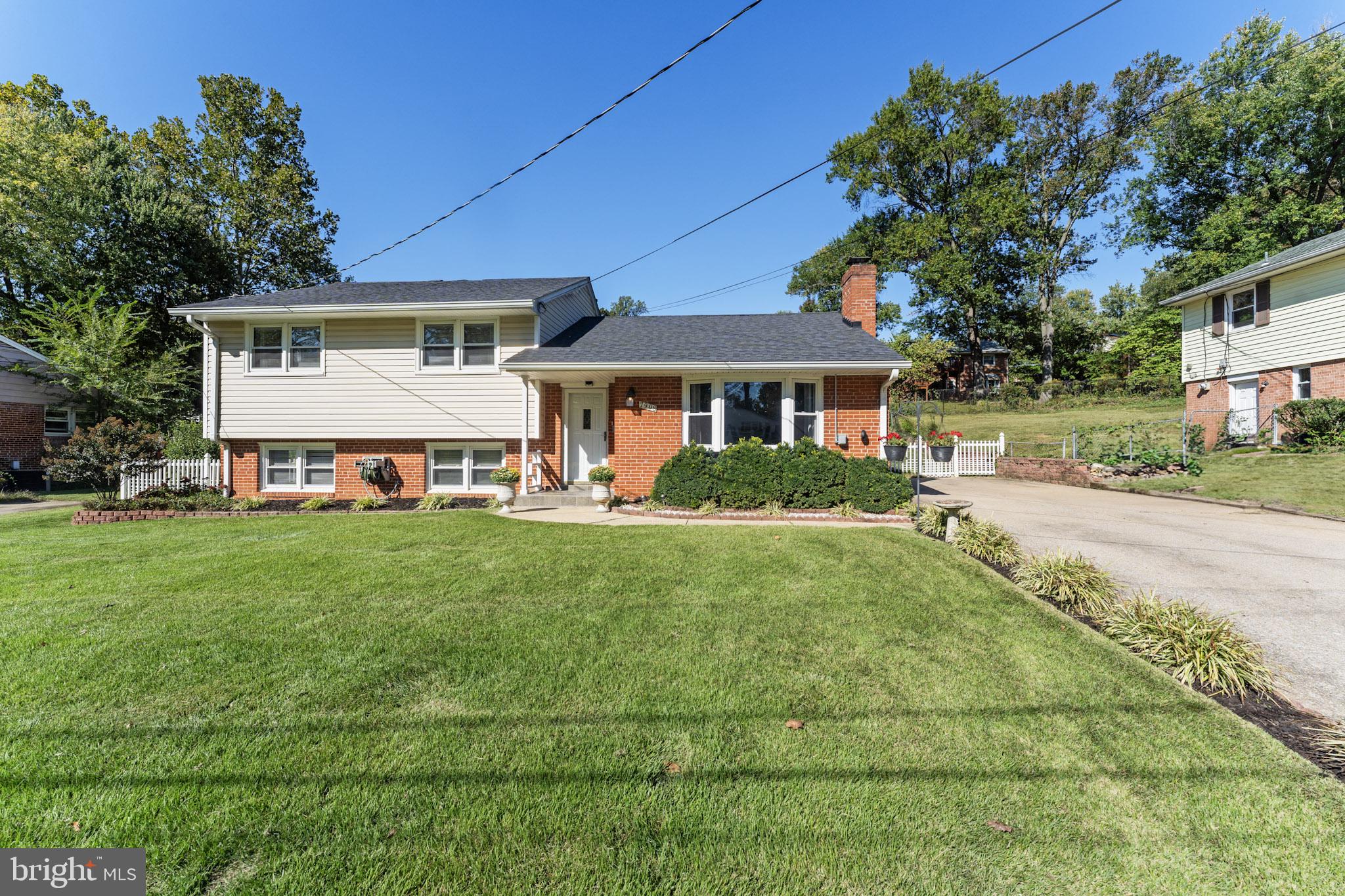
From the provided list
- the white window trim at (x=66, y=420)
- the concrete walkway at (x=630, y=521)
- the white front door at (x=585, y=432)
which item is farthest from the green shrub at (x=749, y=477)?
the white window trim at (x=66, y=420)

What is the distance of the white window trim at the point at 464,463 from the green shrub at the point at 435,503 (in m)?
0.93

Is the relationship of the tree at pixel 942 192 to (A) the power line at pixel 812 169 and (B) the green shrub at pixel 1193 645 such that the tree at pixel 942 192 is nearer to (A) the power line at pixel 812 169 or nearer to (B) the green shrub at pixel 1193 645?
(A) the power line at pixel 812 169

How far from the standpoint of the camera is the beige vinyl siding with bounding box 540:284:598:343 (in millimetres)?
11781

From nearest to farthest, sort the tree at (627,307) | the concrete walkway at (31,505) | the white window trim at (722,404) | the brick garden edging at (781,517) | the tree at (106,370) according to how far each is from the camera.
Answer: the brick garden edging at (781,517), the white window trim at (722,404), the concrete walkway at (31,505), the tree at (106,370), the tree at (627,307)

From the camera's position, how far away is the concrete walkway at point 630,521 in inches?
333

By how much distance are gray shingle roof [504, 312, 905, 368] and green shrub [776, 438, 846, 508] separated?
6.67ft

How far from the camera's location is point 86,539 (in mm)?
7535

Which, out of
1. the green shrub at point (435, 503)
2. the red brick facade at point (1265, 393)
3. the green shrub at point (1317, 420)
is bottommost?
the green shrub at point (435, 503)

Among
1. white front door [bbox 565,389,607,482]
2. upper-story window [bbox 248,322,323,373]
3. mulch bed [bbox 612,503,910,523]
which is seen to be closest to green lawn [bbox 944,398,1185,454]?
mulch bed [bbox 612,503,910,523]

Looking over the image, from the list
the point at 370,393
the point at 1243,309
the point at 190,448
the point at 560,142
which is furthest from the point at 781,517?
the point at 1243,309

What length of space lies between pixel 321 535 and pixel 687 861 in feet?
25.1

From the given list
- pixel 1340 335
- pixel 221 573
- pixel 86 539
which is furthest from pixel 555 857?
pixel 1340 335

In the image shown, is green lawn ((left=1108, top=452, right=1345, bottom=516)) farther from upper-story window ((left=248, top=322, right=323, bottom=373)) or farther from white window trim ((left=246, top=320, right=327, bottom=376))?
upper-story window ((left=248, top=322, right=323, bottom=373))

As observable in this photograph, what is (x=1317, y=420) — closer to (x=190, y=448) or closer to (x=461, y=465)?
(x=461, y=465)
